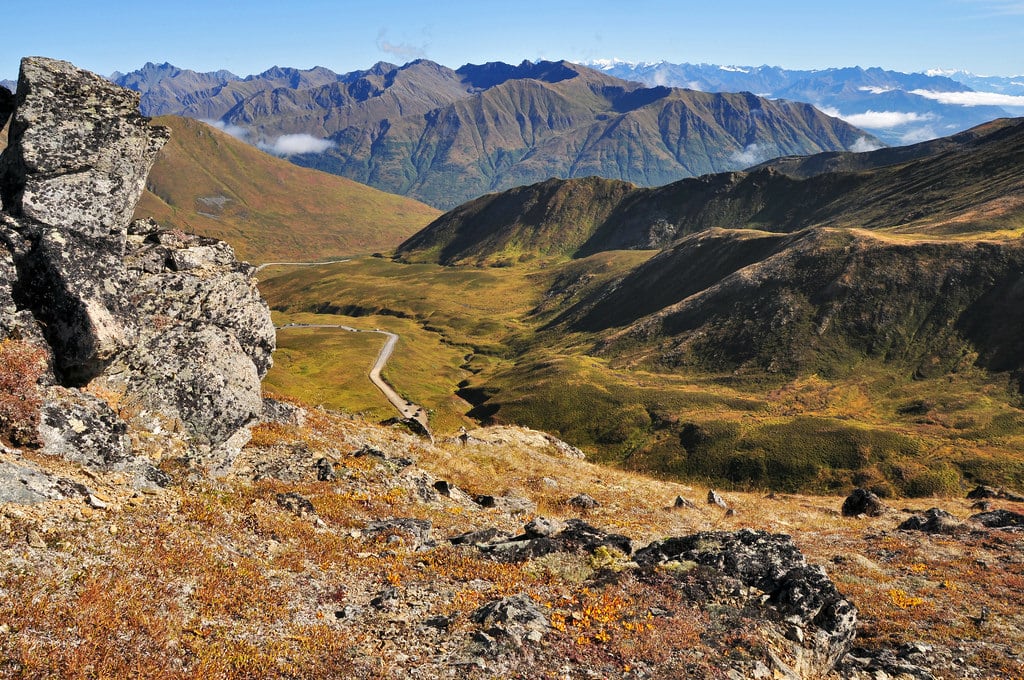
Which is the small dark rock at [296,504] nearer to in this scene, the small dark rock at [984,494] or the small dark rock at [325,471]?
the small dark rock at [325,471]

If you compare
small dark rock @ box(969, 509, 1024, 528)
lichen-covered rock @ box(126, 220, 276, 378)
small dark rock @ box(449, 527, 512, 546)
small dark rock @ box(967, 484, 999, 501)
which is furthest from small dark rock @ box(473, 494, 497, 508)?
small dark rock @ box(967, 484, 999, 501)

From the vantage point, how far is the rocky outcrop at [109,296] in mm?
22516

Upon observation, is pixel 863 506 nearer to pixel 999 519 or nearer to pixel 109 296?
pixel 999 519

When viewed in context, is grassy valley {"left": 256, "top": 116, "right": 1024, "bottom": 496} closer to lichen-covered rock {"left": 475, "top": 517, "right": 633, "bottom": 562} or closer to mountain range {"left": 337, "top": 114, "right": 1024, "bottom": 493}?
mountain range {"left": 337, "top": 114, "right": 1024, "bottom": 493}

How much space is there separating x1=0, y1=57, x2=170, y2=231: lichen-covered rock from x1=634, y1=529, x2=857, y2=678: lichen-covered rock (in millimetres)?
31081

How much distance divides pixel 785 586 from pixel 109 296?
101 ft

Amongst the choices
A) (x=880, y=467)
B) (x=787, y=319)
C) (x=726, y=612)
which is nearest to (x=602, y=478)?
(x=726, y=612)

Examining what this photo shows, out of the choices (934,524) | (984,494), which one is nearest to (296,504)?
(934,524)

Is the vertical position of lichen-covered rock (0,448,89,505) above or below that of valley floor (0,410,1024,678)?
above

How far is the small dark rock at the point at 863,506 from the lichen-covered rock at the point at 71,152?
56540 mm

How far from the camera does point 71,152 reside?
2722cm

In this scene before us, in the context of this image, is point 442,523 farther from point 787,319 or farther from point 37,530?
point 787,319

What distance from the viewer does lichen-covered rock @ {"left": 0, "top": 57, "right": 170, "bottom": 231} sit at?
85.7 feet

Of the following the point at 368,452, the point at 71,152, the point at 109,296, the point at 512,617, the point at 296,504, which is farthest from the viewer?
the point at 368,452
